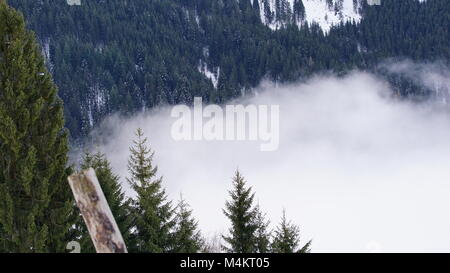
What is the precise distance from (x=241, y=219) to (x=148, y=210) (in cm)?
409

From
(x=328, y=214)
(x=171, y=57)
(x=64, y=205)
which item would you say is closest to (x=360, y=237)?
(x=328, y=214)

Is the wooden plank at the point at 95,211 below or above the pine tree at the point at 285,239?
above

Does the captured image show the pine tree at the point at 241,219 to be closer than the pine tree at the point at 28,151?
No

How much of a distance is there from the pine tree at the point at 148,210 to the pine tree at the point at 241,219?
2.62 m

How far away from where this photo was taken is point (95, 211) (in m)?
9.89

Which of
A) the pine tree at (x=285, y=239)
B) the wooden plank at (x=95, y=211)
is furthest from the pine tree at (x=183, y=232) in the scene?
the wooden plank at (x=95, y=211)

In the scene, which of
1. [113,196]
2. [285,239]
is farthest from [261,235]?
[113,196]

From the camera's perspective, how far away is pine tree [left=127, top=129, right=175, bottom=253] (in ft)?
71.8

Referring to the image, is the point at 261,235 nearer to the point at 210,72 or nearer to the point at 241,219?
the point at 241,219

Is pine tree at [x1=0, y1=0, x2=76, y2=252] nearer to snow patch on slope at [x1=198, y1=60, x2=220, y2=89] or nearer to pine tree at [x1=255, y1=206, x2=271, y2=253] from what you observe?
pine tree at [x1=255, y1=206, x2=271, y2=253]

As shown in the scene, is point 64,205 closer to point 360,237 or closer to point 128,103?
point 360,237

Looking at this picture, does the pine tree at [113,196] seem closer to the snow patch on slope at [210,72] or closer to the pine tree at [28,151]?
the pine tree at [28,151]

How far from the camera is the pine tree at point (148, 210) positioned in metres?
21.9

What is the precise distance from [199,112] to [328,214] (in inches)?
2021
